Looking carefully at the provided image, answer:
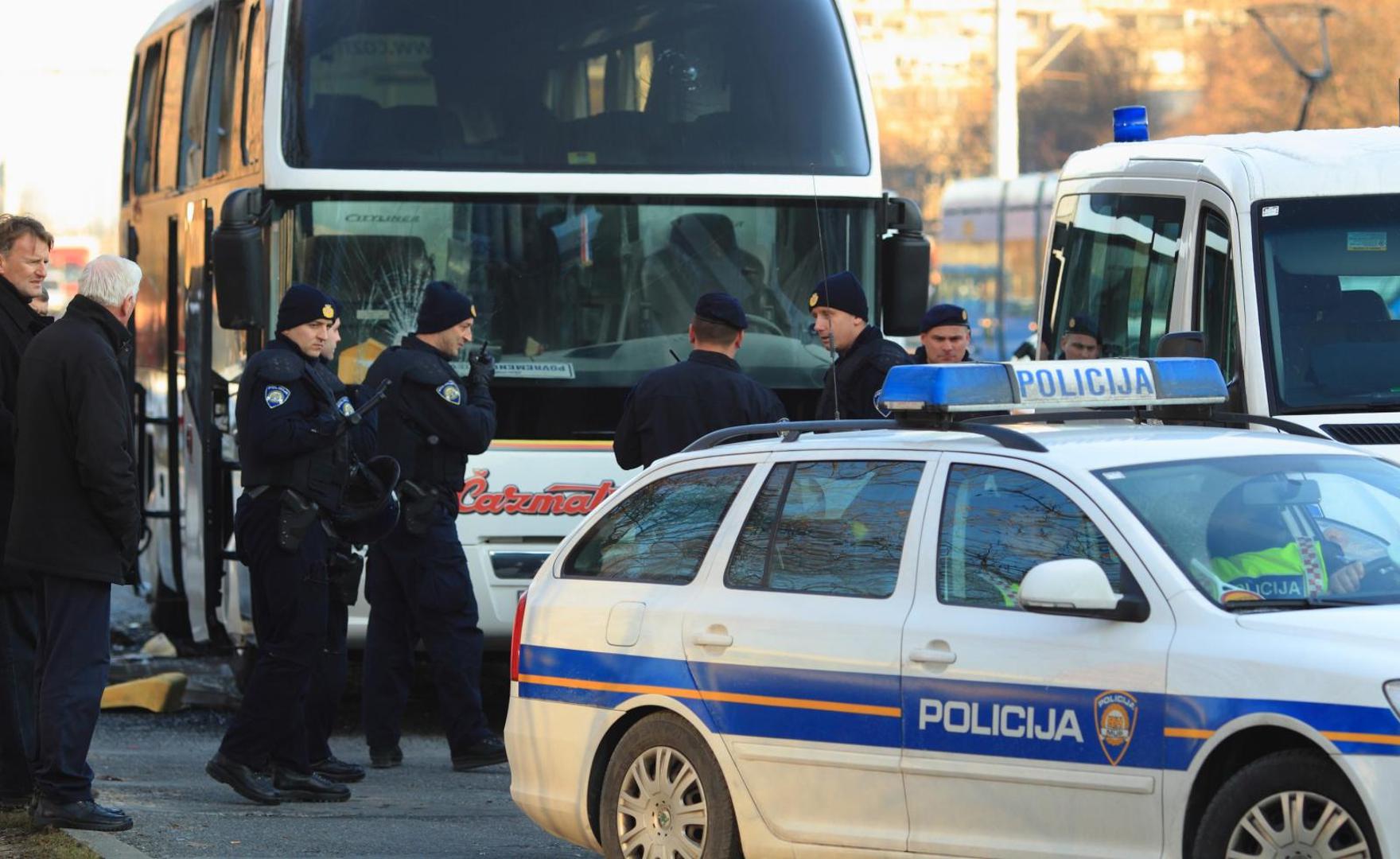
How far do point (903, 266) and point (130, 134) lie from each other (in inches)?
288

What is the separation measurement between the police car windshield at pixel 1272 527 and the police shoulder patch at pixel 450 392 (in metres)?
4.01

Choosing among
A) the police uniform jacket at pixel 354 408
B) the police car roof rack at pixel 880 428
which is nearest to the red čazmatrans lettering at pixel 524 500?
the police uniform jacket at pixel 354 408

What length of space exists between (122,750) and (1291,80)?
198 ft

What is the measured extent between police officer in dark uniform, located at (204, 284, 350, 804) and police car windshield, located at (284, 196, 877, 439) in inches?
77.5

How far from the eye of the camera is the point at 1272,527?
6074 mm

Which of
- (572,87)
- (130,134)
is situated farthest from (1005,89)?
(572,87)

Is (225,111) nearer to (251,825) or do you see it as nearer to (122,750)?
(122,750)

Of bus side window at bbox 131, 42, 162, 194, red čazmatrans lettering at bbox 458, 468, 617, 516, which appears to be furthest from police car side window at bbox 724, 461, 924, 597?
bus side window at bbox 131, 42, 162, 194

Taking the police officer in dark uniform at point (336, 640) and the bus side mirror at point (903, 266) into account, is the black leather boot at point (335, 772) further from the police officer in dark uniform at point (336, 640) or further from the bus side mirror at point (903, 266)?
the bus side mirror at point (903, 266)

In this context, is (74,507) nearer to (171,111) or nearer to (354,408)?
(354,408)

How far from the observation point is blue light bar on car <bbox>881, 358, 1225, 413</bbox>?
6.63 meters

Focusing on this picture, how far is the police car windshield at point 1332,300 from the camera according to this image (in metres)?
9.95

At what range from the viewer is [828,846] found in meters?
6.45

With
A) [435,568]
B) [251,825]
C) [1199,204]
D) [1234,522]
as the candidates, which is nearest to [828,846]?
[1234,522]
